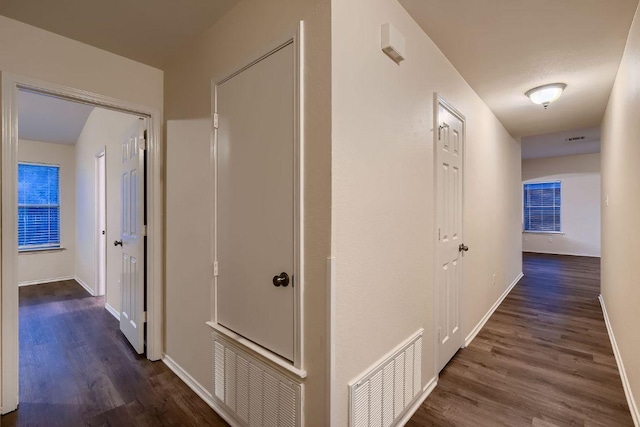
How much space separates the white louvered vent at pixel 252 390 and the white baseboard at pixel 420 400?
764 millimetres

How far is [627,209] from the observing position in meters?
2.11

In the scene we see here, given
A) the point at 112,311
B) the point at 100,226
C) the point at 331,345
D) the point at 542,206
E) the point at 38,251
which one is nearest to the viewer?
the point at 331,345

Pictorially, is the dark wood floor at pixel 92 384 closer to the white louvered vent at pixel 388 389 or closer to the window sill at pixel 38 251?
the white louvered vent at pixel 388 389

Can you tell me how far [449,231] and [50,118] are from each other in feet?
17.7

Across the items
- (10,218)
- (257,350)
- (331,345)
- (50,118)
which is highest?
(50,118)

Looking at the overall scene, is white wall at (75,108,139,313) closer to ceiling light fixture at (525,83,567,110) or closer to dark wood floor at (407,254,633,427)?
dark wood floor at (407,254,633,427)

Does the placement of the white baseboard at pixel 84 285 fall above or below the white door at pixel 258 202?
below

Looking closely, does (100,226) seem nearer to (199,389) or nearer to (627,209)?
(199,389)

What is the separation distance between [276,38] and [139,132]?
5.78 ft

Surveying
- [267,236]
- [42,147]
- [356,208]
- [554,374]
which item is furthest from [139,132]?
[42,147]

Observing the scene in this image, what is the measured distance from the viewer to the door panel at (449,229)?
2.21m

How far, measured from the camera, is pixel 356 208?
54.1 inches

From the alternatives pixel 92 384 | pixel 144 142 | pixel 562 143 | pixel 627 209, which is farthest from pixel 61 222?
pixel 562 143

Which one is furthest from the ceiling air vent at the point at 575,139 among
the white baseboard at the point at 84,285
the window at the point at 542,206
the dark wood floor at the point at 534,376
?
the white baseboard at the point at 84,285
